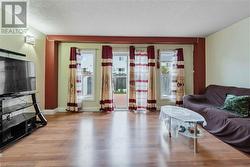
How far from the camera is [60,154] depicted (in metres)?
2.63

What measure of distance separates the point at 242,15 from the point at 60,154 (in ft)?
13.9

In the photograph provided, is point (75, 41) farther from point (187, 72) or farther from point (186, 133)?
point (186, 133)

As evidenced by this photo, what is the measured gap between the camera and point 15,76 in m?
3.32

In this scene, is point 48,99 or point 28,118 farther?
point 48,99

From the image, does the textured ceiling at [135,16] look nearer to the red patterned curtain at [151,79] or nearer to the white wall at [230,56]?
the white wall at [230,56]

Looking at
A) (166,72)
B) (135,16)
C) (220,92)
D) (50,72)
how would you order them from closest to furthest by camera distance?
(135,16) → (220,92) → (50,72) → (166,72)

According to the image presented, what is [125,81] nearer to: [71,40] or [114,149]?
[71,40]

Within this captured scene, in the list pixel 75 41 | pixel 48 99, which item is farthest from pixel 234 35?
pixel 48 99

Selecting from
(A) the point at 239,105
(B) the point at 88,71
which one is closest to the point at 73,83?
(B) the point at 88,71

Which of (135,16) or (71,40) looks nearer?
(135,16)

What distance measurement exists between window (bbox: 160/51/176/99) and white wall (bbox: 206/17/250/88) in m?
1.12

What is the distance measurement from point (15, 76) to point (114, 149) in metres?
2.17

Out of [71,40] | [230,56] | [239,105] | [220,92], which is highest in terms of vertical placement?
[71,40]

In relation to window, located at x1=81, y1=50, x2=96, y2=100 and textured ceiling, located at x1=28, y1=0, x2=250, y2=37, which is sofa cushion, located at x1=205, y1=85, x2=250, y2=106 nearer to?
textured ceiling, located at x1=28, y1=0, x2=250, y2=37
